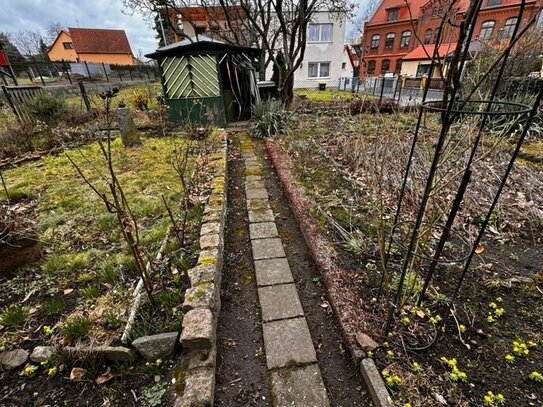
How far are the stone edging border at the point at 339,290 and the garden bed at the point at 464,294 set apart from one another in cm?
7

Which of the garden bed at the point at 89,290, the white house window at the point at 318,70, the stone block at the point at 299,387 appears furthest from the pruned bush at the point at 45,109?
the white house window at the point at 318,70

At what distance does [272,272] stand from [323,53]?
83.0ft

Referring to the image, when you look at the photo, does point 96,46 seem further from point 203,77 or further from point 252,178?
point 252,178

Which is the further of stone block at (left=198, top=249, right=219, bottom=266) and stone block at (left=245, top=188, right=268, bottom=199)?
stone block at (left=245, top=188, right=268, bottom=199)

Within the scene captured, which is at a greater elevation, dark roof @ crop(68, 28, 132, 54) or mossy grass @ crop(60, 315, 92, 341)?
dark roof @ crop(68, 28, 132, 54)

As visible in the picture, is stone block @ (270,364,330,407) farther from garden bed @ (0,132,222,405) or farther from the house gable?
the house gable

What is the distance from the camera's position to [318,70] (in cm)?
2416

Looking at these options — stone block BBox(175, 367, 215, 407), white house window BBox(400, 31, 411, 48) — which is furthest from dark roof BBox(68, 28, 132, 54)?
stone block BBox(175, 367, 215, 407)

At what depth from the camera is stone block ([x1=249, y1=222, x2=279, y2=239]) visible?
3.10m

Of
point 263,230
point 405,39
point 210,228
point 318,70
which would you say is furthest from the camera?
point 405,39

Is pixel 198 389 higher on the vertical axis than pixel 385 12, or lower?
lower

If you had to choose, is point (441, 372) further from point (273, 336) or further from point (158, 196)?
point (158, 196)

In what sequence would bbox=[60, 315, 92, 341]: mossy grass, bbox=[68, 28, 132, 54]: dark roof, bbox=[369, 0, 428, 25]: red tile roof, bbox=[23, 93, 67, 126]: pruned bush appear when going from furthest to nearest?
bbox=[68, 28, 132, 54]: dark roof
bbox=[369, 0, 428, 25]: red tile roof
bbox=[23, 93, 67, 126]: pruned bush
bbox=[60, 315, 92, 341]: mossy grass

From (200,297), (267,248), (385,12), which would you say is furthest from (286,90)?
(385,12)
